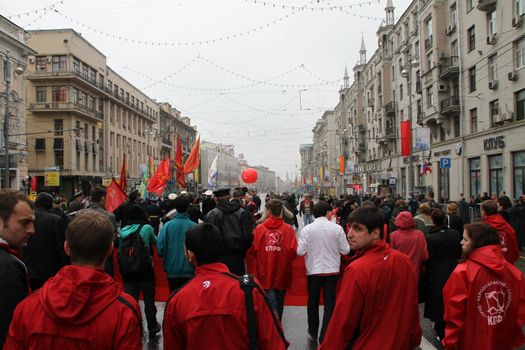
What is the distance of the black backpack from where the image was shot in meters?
6.04

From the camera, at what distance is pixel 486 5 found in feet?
82.1

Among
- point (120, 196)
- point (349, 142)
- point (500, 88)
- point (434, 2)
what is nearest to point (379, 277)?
point (120, 196)

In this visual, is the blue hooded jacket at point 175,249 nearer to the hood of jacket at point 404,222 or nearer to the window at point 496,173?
the hood of jacket at point 404,222

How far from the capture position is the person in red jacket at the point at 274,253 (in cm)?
641

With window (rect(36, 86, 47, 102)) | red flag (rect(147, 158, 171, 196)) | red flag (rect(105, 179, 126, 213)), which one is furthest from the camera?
window (rect(36, 86, 47, 102))

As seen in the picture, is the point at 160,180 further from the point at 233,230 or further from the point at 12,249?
the point at 12,249

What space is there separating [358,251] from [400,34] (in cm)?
4509

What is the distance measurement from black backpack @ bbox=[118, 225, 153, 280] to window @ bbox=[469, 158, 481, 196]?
2662 centimetres

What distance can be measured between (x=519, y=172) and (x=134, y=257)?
2274cm

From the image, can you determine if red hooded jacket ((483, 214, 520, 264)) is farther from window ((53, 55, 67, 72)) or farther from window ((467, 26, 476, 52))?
window ((53, 55, 67, 72))

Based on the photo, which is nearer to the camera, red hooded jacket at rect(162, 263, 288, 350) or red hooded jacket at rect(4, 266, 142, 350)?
red hooded jacket at rect(4, 266, 142, 350)

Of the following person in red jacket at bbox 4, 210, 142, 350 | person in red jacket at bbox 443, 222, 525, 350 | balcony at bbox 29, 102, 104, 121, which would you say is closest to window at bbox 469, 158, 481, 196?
person in red jacket at bbox 443, 222, 525, 350

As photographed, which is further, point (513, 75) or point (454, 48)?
point (454, 48)

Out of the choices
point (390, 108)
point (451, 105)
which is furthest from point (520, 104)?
point (390, 108)
